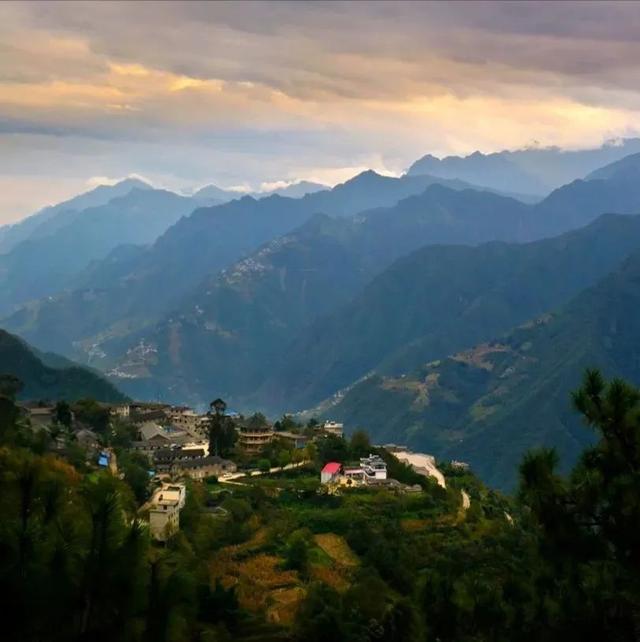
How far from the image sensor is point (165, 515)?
31.2 meters

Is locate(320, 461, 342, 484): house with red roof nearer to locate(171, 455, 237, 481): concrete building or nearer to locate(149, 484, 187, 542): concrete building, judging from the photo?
locate(171, 455, 237, 481): concrete building

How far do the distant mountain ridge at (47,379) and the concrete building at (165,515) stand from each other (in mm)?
72027

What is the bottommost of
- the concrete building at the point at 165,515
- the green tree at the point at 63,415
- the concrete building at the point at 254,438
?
the concrete building at the point at 254,438

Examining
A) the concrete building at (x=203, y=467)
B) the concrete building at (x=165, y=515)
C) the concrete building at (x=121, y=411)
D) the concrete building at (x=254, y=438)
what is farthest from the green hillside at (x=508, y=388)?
the concrete building at (x=165, y=515)

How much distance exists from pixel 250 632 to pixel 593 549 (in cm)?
1000

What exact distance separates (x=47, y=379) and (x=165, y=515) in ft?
272

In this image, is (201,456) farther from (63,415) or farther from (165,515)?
(165,515)

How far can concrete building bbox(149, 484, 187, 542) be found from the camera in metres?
30.2

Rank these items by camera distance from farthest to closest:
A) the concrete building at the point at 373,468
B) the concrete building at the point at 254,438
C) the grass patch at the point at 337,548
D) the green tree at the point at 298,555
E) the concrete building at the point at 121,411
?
the concrete building at the point at 121,411
the concrete building at the point at 254,438
the concrete building at the point at 373,468
the grass patch at the point at 337,548
the green tree at the point at 298,555

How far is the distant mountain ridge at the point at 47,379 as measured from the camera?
10544cm

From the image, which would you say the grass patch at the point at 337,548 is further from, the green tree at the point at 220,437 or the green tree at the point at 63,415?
the green tree at the point at 63,415

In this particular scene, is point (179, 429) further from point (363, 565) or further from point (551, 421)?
point (551, 421)

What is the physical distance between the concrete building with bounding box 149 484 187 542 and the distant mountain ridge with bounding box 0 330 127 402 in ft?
236

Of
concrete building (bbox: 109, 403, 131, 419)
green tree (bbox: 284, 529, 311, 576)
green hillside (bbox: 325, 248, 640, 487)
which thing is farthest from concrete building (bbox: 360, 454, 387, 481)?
green hillside (bbox: 325, 248, 640, 487)
